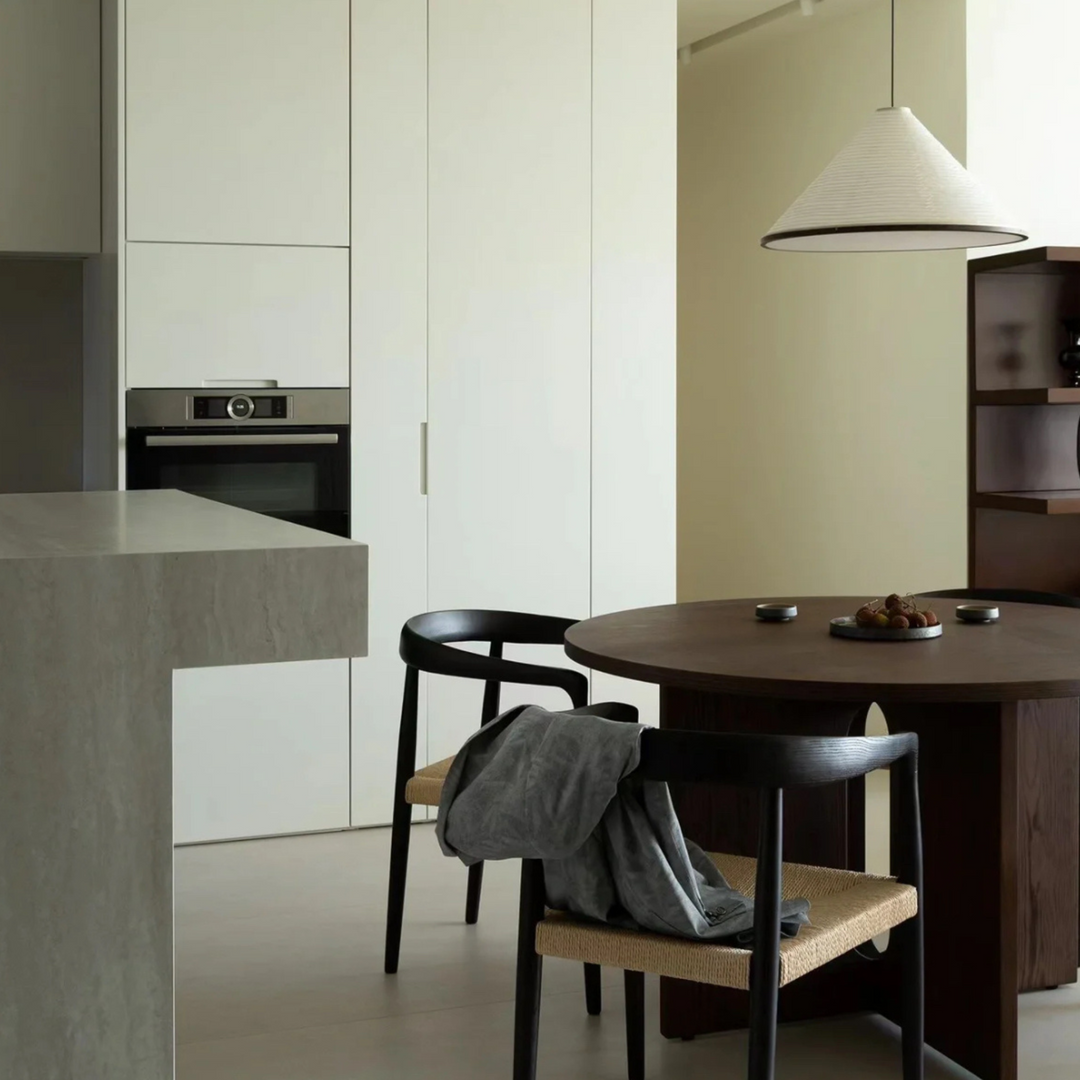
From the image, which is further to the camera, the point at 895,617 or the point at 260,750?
the point at 260,750

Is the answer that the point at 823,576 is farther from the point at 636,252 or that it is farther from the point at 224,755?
the point at 224,755

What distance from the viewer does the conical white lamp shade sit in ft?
9.22

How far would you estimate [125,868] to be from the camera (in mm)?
1228

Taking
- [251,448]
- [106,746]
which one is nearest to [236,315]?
[251,448]

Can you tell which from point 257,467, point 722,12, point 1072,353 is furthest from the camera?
point 722,12

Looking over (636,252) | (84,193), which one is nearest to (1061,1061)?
(636,252)

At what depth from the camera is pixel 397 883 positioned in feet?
10.6

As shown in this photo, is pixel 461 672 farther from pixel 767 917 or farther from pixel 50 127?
pixel 50 127

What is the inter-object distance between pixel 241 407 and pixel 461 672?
157 centimetres

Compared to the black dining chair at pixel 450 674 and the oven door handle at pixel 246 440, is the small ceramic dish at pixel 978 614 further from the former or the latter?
the oven door handle at pixel 246 440

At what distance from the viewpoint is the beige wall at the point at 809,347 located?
5.23 m

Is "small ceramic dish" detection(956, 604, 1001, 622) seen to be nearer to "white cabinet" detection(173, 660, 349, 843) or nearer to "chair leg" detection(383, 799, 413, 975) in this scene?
"chair leg" detection(383, 799, 413, 975)

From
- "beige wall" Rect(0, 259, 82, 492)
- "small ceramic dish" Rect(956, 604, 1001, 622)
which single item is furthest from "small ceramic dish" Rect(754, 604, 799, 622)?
"beige wall" Rect(0, 259, 82, 492)

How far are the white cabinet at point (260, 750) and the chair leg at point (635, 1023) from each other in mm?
1855
